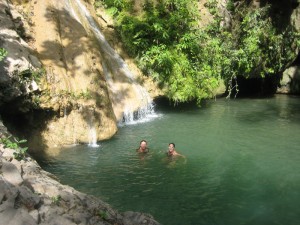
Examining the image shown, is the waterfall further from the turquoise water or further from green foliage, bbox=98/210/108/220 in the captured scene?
green foliage, bbox=98/210/108/220

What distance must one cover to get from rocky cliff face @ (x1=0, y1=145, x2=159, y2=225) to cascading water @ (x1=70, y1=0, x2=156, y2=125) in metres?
8.37

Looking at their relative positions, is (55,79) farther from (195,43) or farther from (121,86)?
(195,43)

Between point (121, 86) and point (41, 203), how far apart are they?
10.3 meters

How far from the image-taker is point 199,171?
10.5m

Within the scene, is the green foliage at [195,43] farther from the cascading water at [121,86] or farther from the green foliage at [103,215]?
the green foliage at [103,215]

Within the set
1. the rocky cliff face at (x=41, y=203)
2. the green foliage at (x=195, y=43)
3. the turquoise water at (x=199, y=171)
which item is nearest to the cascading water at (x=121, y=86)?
the turquoise water at (x=199, y=171)

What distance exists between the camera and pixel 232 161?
11.3 m

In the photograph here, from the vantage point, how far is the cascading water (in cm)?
1514

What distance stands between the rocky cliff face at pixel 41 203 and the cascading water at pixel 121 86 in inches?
329

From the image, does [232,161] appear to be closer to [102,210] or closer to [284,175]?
[284,175]

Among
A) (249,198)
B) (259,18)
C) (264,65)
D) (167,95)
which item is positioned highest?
(259,18)

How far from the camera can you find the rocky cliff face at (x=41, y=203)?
5.12 m

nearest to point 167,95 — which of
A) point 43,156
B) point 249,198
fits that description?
point 43,156

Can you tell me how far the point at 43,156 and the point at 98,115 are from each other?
8.28 feet
